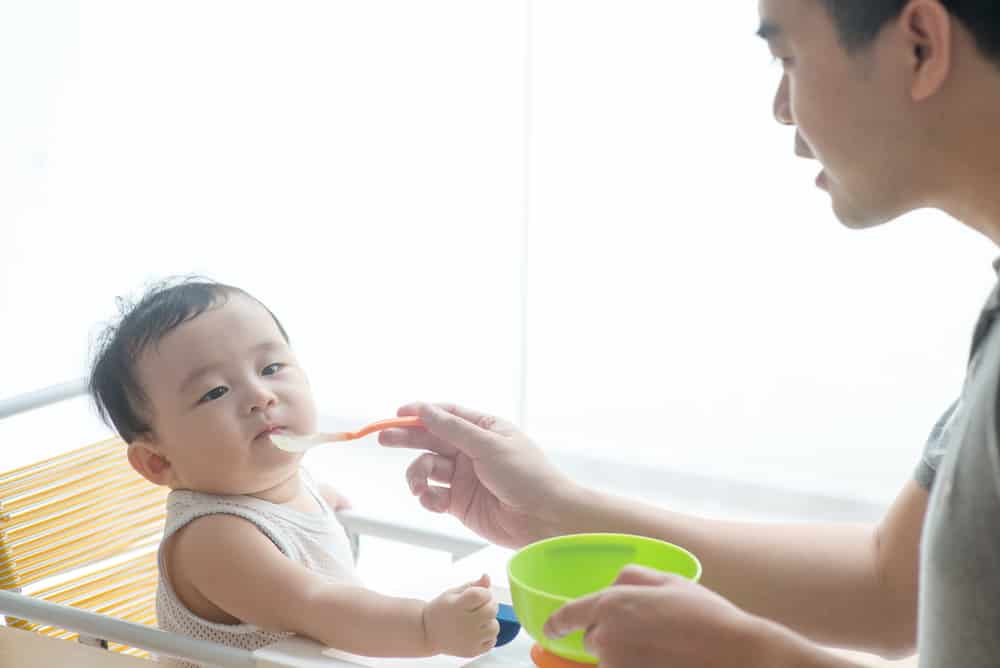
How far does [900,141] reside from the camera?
41.2 inches

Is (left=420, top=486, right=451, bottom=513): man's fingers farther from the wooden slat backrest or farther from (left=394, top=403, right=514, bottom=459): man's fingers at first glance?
the wooden slat backrest

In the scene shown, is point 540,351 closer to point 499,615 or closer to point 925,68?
point 499,615

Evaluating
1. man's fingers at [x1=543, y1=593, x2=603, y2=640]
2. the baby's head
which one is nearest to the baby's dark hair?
the baby's head

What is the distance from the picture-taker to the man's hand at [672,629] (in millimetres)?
944

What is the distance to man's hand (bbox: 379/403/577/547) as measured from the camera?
4.50 feet

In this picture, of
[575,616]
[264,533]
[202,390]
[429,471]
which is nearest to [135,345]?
[202,390]

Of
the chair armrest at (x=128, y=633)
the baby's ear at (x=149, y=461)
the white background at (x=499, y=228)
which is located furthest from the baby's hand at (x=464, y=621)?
the white background at (x=499, y=228)

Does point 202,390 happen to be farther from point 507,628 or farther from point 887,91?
point 887,91

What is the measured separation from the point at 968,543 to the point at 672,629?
21 cm

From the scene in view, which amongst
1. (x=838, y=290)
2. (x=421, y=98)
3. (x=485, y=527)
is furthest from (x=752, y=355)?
(x=485, y=527)

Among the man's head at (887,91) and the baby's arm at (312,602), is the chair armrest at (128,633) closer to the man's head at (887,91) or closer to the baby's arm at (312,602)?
the baby's arm at (312,602)

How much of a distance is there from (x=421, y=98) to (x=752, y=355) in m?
1.10

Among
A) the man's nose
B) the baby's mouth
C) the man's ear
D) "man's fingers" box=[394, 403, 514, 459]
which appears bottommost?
the baby's mouth

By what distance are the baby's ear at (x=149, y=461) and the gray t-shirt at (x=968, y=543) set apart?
91 centimetres
